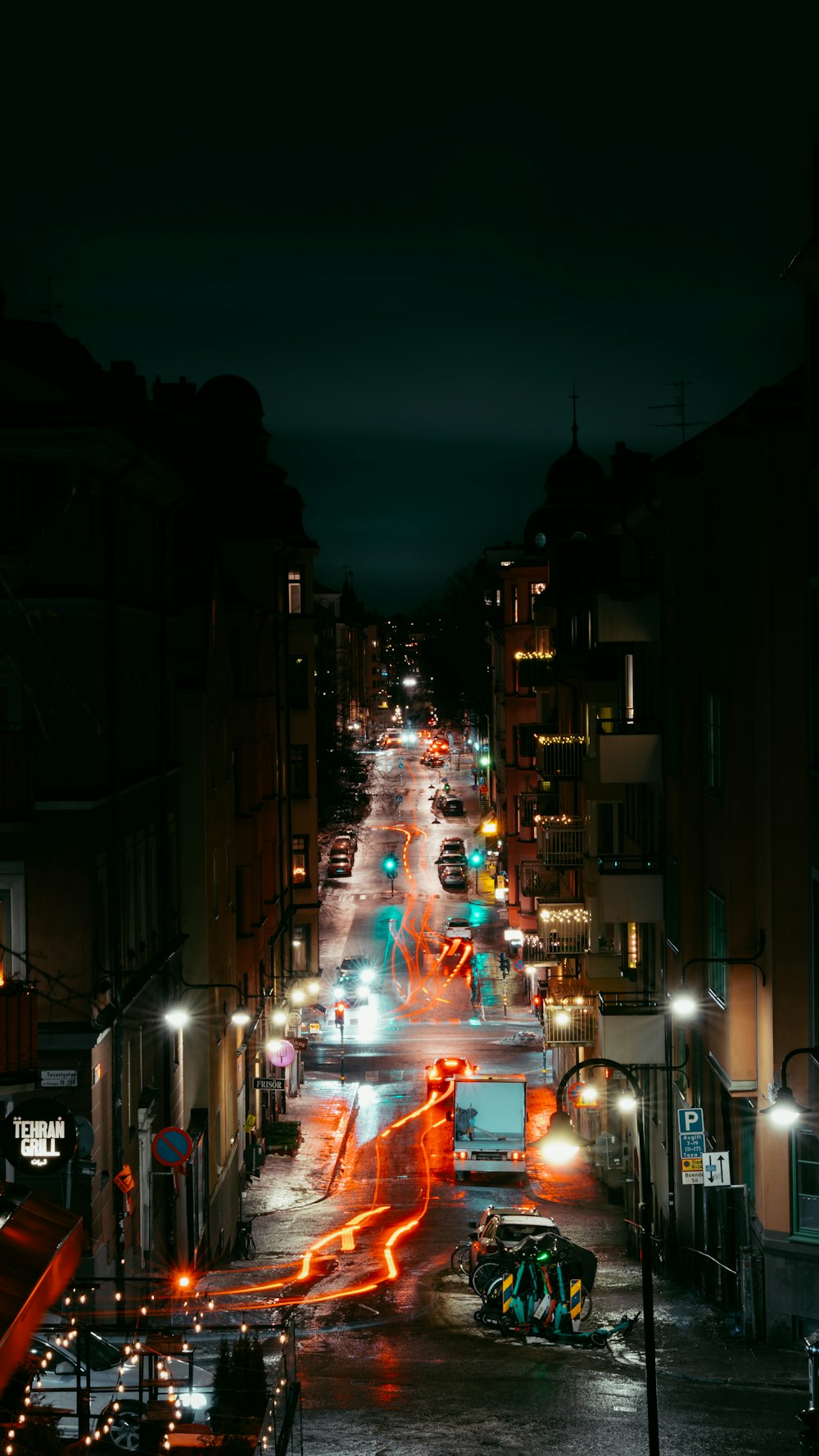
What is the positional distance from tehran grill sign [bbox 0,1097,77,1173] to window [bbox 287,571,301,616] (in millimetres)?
35009

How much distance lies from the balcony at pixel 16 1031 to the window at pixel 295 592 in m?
34.9

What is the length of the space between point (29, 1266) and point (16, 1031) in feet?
29.5

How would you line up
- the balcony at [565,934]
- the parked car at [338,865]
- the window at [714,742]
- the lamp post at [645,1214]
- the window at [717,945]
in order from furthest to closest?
1. the parked car at [338,865]
2. the balcony at [565,934]
3. the window at [714,742]
4. the window at [717,945]
5. the lamp post at [645,1214]

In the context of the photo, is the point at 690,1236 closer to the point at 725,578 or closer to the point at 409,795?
the point at 725,578

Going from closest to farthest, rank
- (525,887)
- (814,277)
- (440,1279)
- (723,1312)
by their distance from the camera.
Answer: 1. (814,277)
2. (723,1312)
3. (440,1279)
4. (525,887)

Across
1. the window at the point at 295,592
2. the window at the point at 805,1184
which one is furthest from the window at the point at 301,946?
the window at the point at 805,1184

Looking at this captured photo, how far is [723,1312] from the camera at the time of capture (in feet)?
86.4

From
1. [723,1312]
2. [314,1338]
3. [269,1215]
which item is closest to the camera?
[314,1338]

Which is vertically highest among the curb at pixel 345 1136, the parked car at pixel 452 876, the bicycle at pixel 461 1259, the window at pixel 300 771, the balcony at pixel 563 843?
the window at pixel 300 771

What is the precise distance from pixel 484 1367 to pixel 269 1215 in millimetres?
15703

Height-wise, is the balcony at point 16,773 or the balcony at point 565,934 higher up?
the balcony at point 16,773

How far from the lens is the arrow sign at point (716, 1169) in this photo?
25.2 meters

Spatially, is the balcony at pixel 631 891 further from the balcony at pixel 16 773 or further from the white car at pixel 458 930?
A: the white car at pixel 458 930

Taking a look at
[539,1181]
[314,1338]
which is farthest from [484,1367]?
[539,1181]
